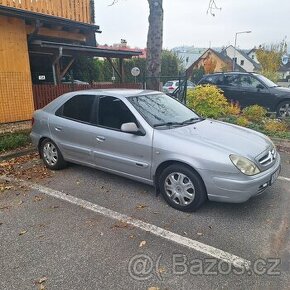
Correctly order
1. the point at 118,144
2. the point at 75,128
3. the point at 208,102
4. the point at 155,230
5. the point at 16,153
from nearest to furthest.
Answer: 1. the point at 155,230
2. the point at 118,144
3. the point at 75,128
4. the point at 16,153
5. the point at 208,102

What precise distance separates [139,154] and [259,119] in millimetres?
5679

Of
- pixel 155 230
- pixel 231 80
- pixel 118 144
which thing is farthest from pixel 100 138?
pixel 231 80

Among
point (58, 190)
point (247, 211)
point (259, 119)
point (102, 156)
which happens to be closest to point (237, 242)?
point (247, 211)

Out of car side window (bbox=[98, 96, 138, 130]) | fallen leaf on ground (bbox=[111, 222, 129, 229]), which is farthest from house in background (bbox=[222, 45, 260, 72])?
fallen leaf on ground (bbox=[111, 222, 129, 229])

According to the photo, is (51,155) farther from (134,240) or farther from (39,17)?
(39,17)

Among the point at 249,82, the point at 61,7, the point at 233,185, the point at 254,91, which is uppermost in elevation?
the point at 61,7

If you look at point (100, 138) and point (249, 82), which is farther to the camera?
point (249, 82)

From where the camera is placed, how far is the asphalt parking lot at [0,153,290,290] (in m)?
2.66

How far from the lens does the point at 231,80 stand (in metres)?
11.3

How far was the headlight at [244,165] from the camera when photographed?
135 inches

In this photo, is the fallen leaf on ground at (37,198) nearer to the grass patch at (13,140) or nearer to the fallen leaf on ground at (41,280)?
the fallen leaf on ground at (41,280)

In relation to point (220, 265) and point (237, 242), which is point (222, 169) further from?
point (220, 265)

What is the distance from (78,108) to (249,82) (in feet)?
25.8

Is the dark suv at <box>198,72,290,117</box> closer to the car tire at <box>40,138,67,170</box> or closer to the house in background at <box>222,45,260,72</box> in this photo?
the car tire at <box>40,138,67,170</box>
